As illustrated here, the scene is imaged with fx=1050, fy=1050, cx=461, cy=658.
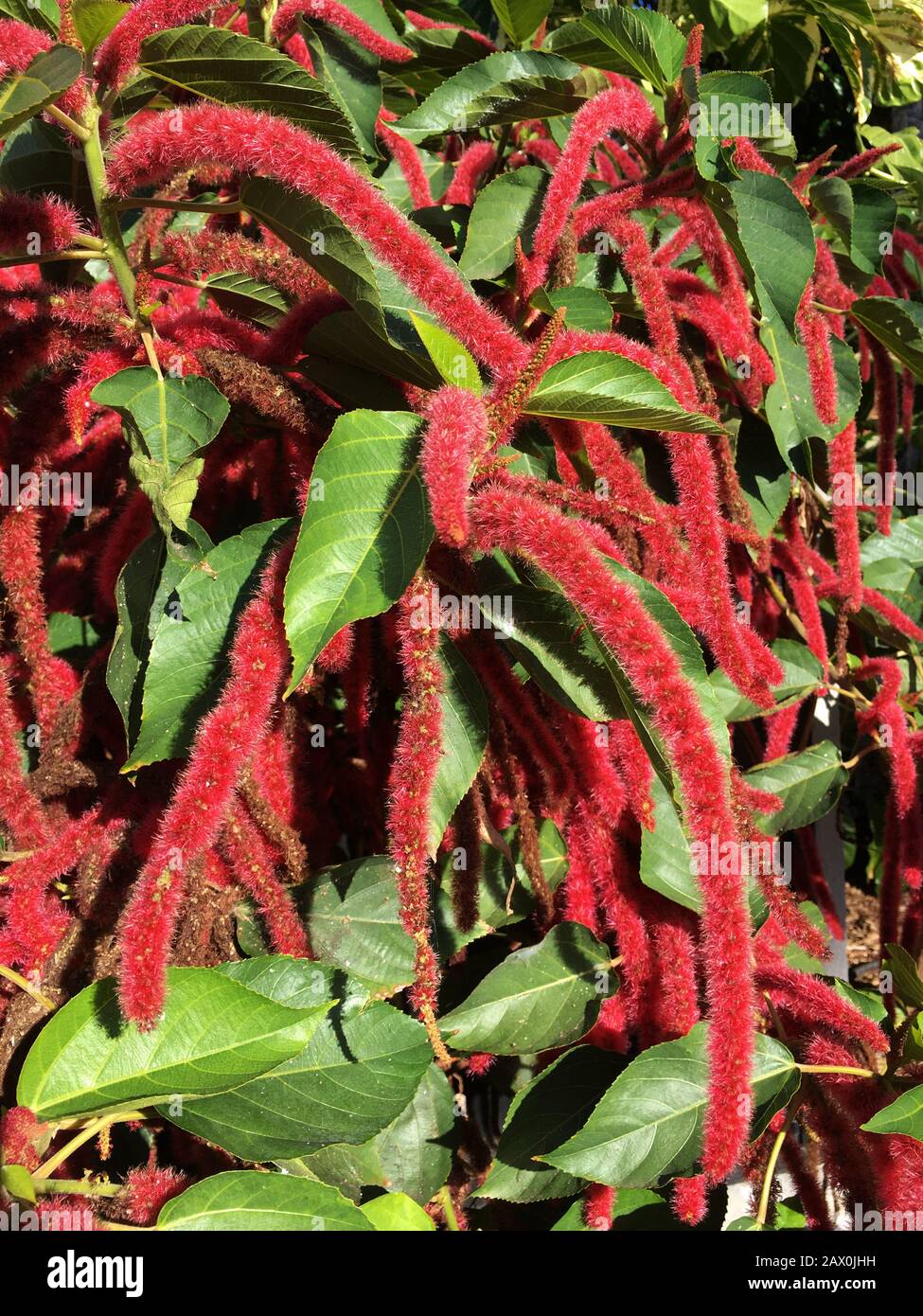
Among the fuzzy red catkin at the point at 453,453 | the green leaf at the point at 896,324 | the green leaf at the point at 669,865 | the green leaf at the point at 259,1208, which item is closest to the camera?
the fuzzy red catkin at the point at 453,453

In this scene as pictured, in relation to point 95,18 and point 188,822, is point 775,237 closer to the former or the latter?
point 95,18

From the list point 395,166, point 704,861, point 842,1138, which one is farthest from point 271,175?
point 842,1138

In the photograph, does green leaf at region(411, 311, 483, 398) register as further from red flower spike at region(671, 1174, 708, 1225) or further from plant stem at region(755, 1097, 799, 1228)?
plant stem at region(755, 1097, 799, 1228)

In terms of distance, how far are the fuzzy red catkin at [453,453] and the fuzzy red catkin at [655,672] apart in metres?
0.05

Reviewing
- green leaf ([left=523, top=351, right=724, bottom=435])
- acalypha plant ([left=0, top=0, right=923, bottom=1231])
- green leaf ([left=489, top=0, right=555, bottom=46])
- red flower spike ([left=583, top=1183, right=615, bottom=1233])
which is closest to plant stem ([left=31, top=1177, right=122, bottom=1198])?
acalypha plant ([left=0, top=0, right=923, bottom=1231])

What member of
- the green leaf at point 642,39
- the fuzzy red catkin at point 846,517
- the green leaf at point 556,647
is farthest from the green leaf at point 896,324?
the green leaf at point 556,647

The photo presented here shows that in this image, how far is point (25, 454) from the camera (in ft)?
3.79

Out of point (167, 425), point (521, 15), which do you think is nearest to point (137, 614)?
point (167, 425)

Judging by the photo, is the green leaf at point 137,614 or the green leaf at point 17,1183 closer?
the green leaf at point 17,1183

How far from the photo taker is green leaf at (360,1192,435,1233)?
1109mm

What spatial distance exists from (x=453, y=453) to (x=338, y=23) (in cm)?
102

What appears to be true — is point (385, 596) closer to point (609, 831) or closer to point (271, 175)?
point (271, 175)

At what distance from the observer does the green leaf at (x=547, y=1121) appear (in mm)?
1271

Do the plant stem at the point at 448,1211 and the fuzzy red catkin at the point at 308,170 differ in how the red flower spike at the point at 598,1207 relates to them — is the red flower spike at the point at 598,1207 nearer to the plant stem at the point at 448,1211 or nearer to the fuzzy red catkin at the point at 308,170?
the plant stem at the point at 448,1211
